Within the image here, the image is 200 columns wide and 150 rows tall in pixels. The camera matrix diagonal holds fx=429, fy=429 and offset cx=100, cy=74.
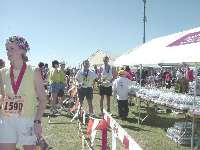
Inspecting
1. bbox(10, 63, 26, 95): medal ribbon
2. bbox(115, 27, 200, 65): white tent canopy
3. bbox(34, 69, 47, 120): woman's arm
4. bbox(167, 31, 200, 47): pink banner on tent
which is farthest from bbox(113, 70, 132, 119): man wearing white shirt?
bbox(10, 63, 26, 95): medal ribbon

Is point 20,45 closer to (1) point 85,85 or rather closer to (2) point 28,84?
(2) point 28,84

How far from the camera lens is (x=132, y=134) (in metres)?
11.7

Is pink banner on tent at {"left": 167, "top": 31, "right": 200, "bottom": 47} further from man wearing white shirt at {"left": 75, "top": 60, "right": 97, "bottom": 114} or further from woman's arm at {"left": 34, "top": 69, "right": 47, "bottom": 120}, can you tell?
woman's arm at {"left": 34, "top": 69, "right": 47, "bottom": 120}

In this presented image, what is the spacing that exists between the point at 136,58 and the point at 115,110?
3.65 metres

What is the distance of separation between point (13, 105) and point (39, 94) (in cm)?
33

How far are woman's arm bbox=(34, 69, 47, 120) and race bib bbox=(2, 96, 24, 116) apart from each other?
20 cm

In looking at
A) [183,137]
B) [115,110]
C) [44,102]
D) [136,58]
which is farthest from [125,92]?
[44,102]

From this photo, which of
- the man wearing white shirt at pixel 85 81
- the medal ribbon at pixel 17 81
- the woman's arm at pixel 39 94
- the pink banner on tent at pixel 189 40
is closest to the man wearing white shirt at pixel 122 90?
the man wearing white shirt at pixel 85 81

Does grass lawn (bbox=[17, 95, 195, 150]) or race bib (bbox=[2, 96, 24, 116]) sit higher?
race bib (bbox=[2, 96, 24, 116])

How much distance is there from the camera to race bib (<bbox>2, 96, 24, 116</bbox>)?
4883 mm

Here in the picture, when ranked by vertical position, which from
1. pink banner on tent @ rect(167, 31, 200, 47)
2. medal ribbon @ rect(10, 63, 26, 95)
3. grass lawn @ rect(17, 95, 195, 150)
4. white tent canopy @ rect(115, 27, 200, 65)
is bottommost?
grass lawn @ rect(17, 95, 195, 150)

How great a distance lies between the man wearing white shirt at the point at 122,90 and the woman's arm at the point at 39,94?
9258mm

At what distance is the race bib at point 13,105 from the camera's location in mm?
4883

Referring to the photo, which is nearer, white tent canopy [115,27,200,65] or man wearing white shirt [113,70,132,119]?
white tent canopy [115,27,200,65]
